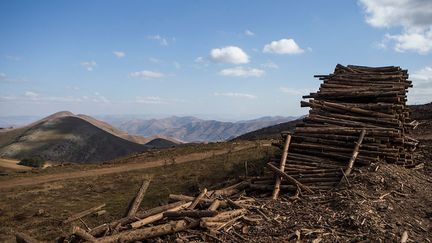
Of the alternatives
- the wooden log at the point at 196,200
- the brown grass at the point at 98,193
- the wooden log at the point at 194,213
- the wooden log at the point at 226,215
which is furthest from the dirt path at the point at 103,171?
the wooden log at the point at 226,215

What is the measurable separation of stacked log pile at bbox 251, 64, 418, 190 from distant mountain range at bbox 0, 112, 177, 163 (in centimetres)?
7930

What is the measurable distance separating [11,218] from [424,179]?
17.1 meters

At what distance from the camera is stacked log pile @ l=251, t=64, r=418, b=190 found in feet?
45.5

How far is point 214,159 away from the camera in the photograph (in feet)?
97.8

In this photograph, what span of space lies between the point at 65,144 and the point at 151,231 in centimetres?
10450

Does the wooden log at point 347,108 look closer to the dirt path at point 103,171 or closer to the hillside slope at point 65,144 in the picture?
the dirt path at point 103,171

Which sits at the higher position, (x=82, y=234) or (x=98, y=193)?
(x=82, y=234)

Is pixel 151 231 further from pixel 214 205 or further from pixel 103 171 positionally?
pixel 103 171

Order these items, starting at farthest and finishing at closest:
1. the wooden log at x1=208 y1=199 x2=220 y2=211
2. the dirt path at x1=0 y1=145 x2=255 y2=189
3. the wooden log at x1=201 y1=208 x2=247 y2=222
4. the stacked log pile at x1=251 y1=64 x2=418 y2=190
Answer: the dirt path at x1=0 y1=145 x2=255 y2=189 < the stacked log pile at x1=251 y1=64 x2=418 y2=190 < the wooden log at x1=208 y1=199 x2=220 y2=211 < the wooden log at x1=201 y1=208 x2=247 y2=222

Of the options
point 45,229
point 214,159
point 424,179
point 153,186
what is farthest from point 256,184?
point 214,159

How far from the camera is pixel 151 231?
9.17 metres

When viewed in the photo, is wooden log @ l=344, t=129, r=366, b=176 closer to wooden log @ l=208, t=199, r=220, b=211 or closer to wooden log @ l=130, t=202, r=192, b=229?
wooden log @ l=208, t=199, r=220, b=211

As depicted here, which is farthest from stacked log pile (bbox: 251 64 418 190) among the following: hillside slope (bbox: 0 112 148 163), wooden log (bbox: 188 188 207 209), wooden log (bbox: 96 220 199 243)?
hillside slope (bbox: 0 112 148 163)

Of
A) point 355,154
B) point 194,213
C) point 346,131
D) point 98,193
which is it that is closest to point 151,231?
point 194,213
